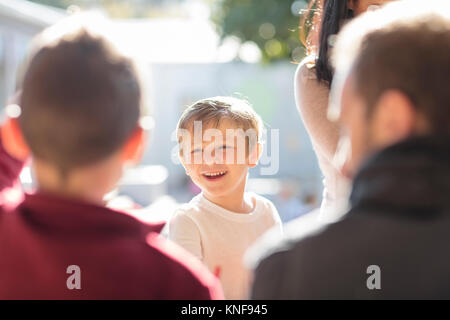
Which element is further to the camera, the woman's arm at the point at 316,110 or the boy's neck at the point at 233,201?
the boy's neck at the point at 233,201

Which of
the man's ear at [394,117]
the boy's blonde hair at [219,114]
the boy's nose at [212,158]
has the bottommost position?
the man's ear at [394,117]

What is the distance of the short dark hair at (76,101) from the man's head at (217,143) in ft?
3.91

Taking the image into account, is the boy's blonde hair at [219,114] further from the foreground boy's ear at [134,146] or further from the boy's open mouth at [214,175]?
the foreground boy's ear at [134,146]

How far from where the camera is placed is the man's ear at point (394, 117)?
1.20 meters

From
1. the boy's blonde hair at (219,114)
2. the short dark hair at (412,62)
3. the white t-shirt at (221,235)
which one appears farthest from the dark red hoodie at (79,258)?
the boy's blonde hair at (219,114)

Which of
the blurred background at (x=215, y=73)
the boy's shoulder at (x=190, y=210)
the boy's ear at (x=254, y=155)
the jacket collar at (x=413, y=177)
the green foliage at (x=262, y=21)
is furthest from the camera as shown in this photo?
the green foliage at (x=262, y=21)

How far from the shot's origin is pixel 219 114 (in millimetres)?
2592

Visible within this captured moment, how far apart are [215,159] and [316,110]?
449 mm

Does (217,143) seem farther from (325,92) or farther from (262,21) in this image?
(262,21)
